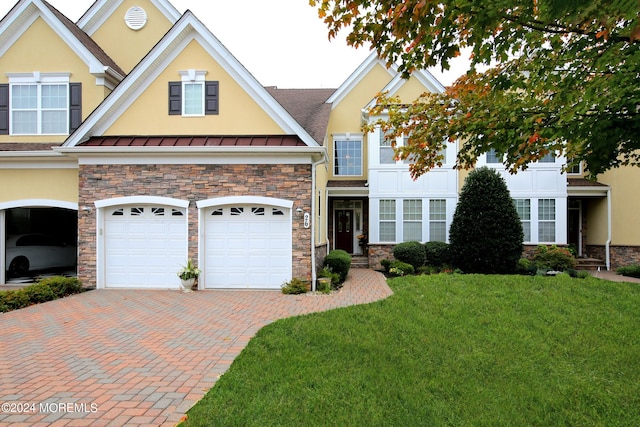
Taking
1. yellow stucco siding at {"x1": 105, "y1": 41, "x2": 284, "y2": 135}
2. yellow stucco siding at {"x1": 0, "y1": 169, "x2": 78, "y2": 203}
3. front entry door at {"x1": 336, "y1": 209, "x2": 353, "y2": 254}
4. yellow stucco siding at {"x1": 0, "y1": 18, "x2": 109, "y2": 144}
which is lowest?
front entry door at {"x1": 336, "y1": 209, "x2": 353, "y2": 254}

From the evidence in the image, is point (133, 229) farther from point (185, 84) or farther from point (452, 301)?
point (452, 301)

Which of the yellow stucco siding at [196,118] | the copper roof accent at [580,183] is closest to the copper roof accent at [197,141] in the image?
the yellow stucco siding at [196,118]

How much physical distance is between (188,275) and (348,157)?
10.3m

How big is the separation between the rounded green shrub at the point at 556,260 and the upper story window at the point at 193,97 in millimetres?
13432

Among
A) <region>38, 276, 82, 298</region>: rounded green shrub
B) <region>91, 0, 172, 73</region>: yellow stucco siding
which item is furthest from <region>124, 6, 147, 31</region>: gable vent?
<region>38, 276, 82, 298</region>: rounded green shrub

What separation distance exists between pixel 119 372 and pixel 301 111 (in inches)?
570

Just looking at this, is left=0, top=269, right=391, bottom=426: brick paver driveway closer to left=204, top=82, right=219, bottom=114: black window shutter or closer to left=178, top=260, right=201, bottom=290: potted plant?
left=178, top=260, right=201, bottom=290: potted plant

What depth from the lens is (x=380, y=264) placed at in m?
16.8

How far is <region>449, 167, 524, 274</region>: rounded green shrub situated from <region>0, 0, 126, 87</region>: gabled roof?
13.4 m

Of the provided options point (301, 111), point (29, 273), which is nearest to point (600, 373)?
point (301, 111)

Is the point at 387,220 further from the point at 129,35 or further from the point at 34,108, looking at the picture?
the point at 34,108

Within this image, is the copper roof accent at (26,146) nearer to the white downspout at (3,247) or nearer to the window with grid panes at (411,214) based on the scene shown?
the white downspout at (3,247)

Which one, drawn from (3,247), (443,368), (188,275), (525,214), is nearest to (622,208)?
(525,214)

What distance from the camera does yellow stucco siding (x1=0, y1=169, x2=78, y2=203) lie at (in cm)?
1266
